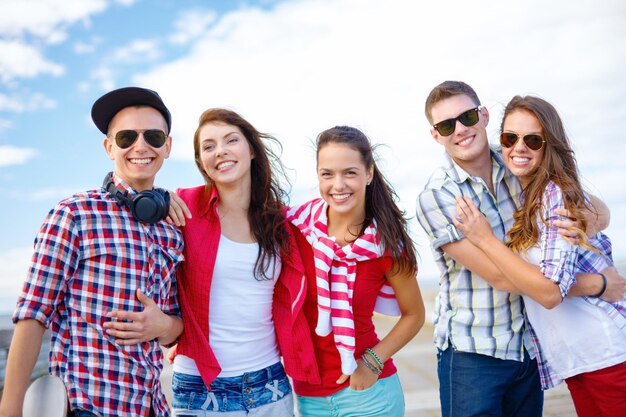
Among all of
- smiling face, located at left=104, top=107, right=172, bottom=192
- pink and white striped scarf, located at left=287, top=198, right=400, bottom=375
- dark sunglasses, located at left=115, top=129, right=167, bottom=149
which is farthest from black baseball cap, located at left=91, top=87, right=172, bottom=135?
pink and white striped scarf, located at left=287, top=198, right=400, bottom=375

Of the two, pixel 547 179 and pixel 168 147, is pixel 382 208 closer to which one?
pixel 547 179

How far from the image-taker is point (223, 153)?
2.91 m

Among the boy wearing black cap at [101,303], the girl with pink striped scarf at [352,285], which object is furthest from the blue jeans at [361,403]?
the boy wearing black cap at [101,303]

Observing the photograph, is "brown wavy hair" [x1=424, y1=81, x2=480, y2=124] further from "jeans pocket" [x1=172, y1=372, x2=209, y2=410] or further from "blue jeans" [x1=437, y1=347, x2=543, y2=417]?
"jeans pocket" [x1=172, y1=372, x2=209, y2=410]

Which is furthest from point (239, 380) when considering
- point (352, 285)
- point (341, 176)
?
point (341, 176)

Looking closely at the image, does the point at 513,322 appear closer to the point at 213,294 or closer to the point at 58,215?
the point at 213,294

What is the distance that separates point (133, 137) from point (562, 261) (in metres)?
2.07

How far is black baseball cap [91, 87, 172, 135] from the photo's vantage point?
2582 mm

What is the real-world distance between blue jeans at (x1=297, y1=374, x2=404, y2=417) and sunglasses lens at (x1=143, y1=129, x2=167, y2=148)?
4.83ft

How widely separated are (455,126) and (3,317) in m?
5.30

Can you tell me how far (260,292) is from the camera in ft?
9.05

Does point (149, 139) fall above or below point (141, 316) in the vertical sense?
above

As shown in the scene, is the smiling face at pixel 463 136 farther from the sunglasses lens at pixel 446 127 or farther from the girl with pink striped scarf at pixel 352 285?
the girl with pink striped scarf at pixel 352 285

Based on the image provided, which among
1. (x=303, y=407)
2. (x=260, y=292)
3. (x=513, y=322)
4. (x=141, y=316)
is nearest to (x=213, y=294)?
(x=260, y=292)
